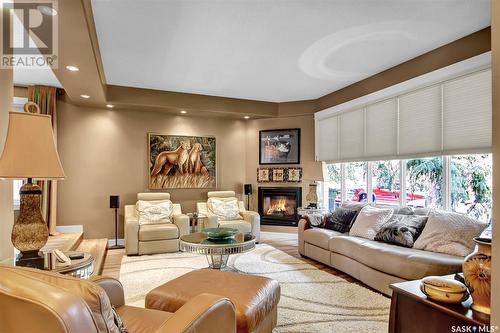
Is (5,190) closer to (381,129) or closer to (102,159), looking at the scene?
(102,159)

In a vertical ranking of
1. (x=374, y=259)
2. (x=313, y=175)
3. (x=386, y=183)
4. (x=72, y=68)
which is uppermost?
(x=72, y=68)

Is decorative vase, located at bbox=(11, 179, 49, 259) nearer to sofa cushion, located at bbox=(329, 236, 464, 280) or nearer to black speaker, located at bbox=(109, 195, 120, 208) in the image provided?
sofa cushion, located at bbox=(329, 236, 464, 280)

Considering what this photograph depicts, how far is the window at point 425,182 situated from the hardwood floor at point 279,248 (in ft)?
4.85

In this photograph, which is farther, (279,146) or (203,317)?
(279,146)

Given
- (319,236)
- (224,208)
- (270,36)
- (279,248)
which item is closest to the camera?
(270,36)

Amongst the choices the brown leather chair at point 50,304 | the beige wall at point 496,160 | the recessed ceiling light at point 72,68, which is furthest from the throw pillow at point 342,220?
the recessed ceiling light at point 72,68

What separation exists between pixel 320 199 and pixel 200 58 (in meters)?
3.67

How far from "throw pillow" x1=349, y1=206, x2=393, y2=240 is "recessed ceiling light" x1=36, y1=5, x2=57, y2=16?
3.94 metres

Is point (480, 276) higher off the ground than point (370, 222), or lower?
higher

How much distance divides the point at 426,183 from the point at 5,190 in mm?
4538

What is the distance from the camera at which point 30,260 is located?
6.41 ft

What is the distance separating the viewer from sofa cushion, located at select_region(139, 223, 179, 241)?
4738 mm

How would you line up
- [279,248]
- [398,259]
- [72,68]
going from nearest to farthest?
[398,259]
[72,68]
[279,248]

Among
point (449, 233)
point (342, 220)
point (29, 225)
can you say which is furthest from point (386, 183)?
point (29, 225)
